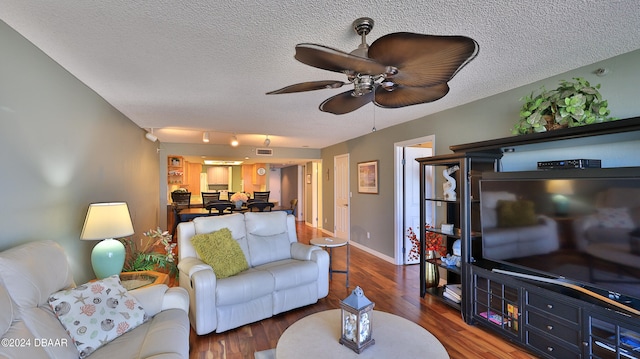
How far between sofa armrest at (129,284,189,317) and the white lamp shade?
2.15 ft

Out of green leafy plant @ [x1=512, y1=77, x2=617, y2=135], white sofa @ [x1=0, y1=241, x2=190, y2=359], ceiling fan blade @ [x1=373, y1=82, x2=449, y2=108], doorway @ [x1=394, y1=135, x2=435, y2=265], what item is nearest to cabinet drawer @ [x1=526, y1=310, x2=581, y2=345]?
green leafy plant @ [x1=512, y1=77, x2=617, y2=135]

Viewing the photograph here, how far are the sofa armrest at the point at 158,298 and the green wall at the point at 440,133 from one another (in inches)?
132

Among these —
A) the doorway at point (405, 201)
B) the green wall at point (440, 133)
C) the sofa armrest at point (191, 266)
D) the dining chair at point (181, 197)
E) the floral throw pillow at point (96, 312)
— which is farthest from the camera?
the dining chair at point (181, 197)

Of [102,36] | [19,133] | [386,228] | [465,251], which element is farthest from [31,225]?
[386,228]

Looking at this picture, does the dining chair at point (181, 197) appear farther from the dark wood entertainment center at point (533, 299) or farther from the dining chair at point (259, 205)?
the dark wood entertainment center at point (533, 299)

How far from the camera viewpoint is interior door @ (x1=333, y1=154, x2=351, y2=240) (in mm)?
6272

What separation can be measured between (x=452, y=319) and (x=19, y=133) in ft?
12.8

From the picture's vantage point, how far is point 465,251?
2760mm

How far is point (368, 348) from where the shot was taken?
5.27 feet

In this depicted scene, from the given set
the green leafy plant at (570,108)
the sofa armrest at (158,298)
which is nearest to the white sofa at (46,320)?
the sofa armrest at (158,298)

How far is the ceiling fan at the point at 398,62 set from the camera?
44.1 inches

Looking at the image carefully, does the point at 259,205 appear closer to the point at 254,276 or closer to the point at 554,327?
the point at 254,276

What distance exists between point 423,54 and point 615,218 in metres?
1.77

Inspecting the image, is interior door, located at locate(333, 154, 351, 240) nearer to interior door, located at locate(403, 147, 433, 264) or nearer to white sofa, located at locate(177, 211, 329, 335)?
interior door, located at locate(403, 147, 433, 264)
